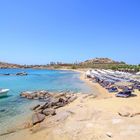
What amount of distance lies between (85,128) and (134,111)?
6939mm

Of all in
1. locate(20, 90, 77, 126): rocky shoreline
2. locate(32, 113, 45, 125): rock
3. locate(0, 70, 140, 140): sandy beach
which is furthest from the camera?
locate(20, 90, 77, 126): rocky shoreline

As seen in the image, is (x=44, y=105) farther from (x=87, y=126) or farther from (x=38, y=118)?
(x=87, y=126)

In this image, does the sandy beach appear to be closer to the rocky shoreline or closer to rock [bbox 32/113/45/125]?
rock [bbox 32/113/45/125]

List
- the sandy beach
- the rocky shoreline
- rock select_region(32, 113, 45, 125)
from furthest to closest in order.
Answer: the rocky shoreline → rock select_region(32, 113, 45, 125) → the sandy beach

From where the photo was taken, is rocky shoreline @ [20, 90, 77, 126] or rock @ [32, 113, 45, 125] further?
rocky shoreline @ [20, 90, 77, 126]

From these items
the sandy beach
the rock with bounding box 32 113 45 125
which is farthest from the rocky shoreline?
the sandy beach

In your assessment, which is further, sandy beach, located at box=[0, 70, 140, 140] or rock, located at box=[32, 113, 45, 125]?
rock, located at box=[32, 113, 45, 125]

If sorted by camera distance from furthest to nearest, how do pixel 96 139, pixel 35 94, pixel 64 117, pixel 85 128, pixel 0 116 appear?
1. pixel 35 94
2. pixel 0 116
3. pixel 64 117
4. pixel 85 128
5. pixel 96 139

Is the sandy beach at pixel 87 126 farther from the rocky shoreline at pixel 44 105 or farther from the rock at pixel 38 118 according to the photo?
the rocky shoreline at pixel 44 105

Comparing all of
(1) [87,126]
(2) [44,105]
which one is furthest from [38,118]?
(1) [87,126]

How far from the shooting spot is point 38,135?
61.3 feet

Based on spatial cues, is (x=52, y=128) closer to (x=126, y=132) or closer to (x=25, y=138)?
(x=25, y=138)

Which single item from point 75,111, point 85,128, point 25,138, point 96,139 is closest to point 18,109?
point 75,111

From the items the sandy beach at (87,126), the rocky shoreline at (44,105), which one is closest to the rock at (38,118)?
the rocky shoreline at (44,105)
